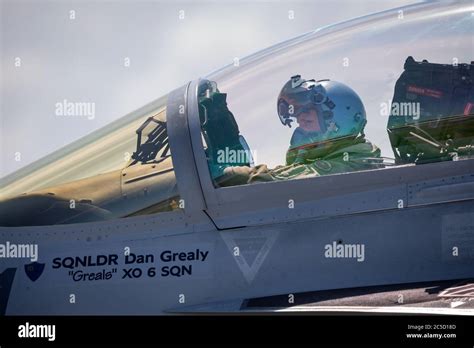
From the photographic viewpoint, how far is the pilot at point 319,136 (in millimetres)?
4871

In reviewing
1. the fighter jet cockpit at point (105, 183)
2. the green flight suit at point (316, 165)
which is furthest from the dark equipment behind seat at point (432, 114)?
the fighter jet cockpit at point (105, 183)

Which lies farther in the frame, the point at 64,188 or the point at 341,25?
the point at 341,25

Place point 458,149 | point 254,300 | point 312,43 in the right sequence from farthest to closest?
point 312,43, point 458,149, point 254,300

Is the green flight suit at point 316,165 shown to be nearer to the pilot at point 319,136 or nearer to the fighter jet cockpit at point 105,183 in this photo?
the pilot at point 319,136

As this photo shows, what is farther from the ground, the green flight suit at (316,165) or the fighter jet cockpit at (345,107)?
the fighter jet cockpit at (345,107)

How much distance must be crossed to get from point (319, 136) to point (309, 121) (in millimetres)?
130

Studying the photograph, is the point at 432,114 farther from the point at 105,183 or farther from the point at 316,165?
the point at 105,183

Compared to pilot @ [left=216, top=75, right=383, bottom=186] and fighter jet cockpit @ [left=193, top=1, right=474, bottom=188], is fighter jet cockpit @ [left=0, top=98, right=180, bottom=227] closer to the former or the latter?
fighter jet cockpit @ [left=193, top=1, right=474, bottom=188]

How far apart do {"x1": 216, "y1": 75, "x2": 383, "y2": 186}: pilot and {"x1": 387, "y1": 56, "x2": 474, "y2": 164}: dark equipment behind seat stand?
0.24 metres

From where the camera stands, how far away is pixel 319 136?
4.98 meters

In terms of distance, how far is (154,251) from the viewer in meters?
4.71

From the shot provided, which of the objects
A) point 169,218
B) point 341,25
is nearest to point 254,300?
point 169,218

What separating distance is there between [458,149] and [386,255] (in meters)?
0.93
